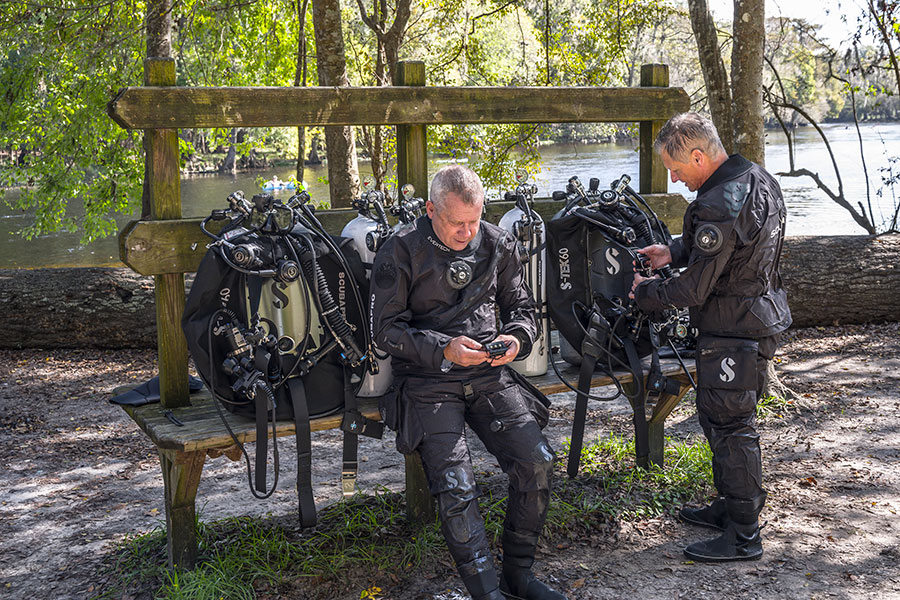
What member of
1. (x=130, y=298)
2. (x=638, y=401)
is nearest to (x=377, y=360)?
(x=638, y=401)

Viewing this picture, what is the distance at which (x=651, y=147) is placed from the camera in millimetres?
4285

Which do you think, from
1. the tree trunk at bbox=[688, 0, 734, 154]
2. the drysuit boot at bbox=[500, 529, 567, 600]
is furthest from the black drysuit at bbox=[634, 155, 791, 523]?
the tree trunk at bbox=[688, 0, 734, 154]

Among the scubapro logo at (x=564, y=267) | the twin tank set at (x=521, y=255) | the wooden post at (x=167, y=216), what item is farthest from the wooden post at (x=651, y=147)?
the wooden post at (x=167, y=216)

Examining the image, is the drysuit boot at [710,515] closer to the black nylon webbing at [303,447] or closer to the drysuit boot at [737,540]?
the drysuit boot at [737,540]

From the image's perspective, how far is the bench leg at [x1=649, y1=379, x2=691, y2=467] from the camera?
162 inches

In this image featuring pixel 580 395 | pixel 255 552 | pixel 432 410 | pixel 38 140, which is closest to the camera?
pixel 432 410

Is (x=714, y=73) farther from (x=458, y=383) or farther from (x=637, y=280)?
(x=458, y=383)

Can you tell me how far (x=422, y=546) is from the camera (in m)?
3.46

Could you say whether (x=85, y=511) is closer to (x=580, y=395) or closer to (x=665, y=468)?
(x=580, y=395)

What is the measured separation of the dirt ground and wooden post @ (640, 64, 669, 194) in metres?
1.54

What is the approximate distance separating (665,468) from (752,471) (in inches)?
34.7

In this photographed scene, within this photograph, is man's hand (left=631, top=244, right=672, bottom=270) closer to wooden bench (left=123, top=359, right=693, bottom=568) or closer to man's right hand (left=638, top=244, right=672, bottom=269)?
man's right hand (left=638, top=244, right=672, bottom=269)

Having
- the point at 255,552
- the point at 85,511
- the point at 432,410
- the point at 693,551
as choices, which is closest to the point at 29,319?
the point at 85,511

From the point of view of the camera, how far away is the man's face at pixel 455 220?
3074 millimetres
